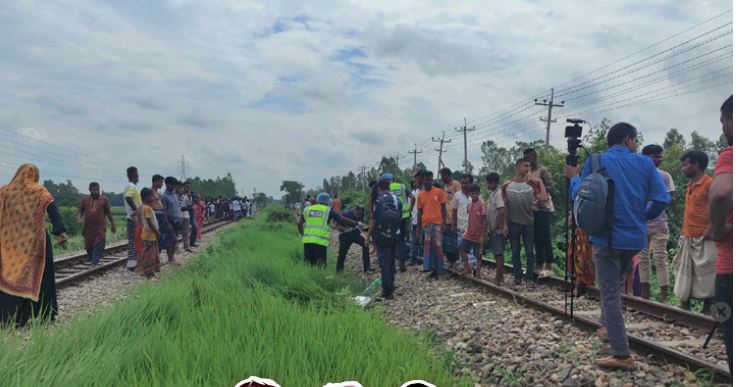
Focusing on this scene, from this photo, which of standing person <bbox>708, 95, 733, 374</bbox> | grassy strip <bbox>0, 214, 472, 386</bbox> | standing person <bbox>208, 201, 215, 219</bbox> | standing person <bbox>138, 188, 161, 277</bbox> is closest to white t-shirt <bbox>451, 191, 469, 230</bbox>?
grassy strip <bbox>0, 214, 472, 386</bbox>

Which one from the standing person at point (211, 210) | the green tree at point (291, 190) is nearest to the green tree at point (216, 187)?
the green tree at point (291, 190)

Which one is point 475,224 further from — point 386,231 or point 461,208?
point 386,231

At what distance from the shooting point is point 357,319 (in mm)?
4785

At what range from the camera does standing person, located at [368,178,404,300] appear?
7.95m

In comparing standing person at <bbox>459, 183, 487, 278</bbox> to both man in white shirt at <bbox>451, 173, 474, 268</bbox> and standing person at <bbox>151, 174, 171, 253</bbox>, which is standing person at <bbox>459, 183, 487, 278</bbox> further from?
standing person at <bbox>151, 174, 171, 253</bbox>

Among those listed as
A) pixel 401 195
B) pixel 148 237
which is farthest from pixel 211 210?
pixel 401 195

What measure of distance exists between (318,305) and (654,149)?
4457 millimetres

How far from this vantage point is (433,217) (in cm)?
926

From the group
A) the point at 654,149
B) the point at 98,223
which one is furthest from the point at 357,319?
the point at 98,223

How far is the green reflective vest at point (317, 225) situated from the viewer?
886 cm

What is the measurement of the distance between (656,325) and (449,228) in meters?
5.29

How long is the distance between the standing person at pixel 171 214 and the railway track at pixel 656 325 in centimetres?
716

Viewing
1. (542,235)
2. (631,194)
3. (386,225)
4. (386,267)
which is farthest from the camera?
(542,235)

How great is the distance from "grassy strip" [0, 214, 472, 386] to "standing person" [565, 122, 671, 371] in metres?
1.31
